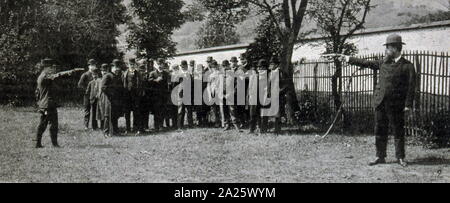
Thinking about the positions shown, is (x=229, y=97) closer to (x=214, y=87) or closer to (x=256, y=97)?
(x=214, y=87)

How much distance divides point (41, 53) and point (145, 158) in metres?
17.4

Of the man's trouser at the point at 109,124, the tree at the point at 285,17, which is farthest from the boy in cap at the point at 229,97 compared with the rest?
the man's trouser at the point at 109,124

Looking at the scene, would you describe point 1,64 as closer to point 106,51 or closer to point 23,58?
point 23,58

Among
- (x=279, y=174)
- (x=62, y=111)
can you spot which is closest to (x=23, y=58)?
(x=62, y=111)

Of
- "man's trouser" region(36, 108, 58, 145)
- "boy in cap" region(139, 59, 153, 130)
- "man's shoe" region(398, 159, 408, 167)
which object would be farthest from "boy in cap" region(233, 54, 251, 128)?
"man's shoe" region(398, 159, 408, 167)

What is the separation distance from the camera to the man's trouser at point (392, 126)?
859 cm

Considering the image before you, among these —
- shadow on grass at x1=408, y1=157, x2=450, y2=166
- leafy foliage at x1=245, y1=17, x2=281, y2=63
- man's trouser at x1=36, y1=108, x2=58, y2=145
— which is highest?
leafy foliage at x1=245, y1=17, x2=281, y2=63

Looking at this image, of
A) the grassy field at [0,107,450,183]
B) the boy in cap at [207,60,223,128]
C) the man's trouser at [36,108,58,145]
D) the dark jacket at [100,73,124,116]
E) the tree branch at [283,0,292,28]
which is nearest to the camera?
the grassy field at [0,107,450,183]

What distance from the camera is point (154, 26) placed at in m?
30.3

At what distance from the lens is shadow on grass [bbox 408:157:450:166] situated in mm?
8930

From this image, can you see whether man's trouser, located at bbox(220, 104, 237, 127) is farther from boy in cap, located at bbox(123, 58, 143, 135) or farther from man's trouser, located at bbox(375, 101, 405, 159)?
man's trouser, located at bbox(375, 101, 405, 159)

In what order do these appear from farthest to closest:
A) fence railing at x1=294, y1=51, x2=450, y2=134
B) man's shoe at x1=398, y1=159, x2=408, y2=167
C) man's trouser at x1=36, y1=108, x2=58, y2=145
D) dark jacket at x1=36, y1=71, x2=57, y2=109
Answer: fence railing at x1=294, y1=51, x2=450, y2=134 → man's trouser at x1=36, y1=108, x2=58, y2=145 → dark jacket at x1=36, y1=71, x2=57, y2=109 → man's shoe at x1=398, y1=159, x2=408, y2=167

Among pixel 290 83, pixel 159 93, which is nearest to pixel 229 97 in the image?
pixel 159 93

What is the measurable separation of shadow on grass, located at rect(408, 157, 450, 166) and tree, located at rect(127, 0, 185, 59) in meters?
20.5
